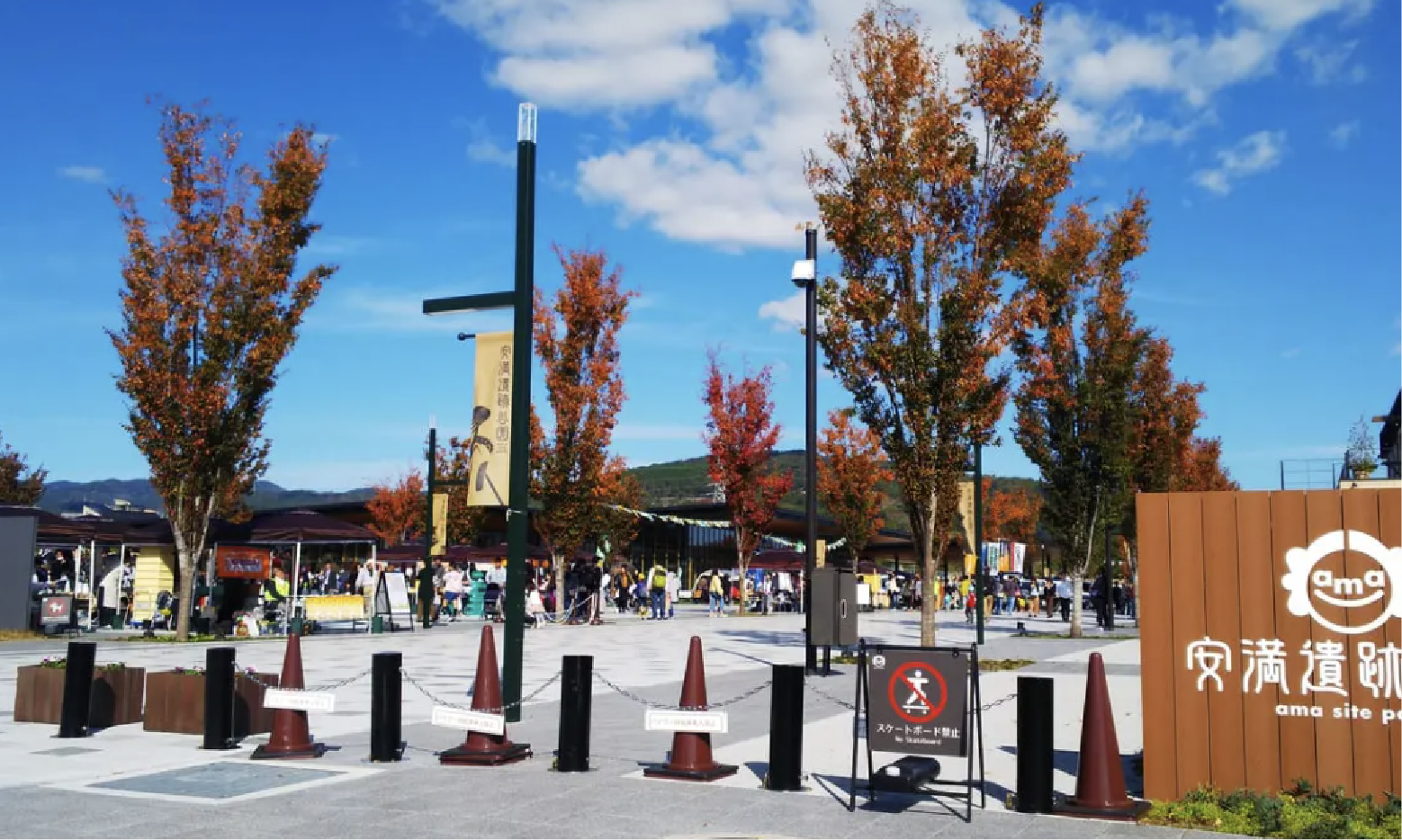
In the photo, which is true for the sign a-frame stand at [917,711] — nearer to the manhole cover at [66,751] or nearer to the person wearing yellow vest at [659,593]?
the manhole cover at [66,751]

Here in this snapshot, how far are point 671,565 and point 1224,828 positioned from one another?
6259 centimetres

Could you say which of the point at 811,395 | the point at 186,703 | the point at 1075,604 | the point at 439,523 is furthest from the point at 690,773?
the point at 439,523

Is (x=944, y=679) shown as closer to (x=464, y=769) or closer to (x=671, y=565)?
(x=464, y=769)

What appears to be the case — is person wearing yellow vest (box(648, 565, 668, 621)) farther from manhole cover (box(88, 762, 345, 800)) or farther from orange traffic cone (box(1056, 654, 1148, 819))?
orange traffic cone (box(1056, 654, 1148, 819))

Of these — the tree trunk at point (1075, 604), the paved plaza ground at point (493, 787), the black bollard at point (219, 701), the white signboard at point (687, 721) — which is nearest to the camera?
Answer: the paved plaza ground at point (493, 787)

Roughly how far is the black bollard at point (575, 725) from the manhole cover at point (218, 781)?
180 centimetres

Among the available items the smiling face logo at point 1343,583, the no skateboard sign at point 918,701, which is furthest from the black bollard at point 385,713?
the smiling face logo at point 1343,583

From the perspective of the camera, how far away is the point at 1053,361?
28406 millimetres

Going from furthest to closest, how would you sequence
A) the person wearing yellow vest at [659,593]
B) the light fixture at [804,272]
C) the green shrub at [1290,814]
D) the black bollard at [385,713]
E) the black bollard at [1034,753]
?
the person wearing yellow vest at [659,593]
the light fixture at [804,272]
the black bollard at [385,713]
the black bollard at [1034,753]
the green shrub at [1290,814]

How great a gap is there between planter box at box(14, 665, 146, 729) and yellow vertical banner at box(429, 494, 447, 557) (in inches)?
821

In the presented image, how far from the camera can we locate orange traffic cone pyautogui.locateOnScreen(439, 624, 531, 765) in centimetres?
1012

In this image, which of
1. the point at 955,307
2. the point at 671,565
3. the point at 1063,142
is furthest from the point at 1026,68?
the point at 671,565

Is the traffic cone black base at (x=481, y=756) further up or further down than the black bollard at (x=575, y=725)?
further down

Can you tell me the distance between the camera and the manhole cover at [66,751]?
10.8 m
